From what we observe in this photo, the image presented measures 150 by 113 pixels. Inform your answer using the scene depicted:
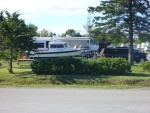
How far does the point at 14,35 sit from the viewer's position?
20781mm

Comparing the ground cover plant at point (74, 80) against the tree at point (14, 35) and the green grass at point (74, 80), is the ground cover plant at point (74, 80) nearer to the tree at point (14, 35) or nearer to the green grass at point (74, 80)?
the green grass at point (74, 80)

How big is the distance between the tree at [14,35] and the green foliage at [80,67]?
1.87 metres

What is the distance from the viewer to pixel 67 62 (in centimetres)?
2019

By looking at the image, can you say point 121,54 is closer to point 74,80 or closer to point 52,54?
point 52,54

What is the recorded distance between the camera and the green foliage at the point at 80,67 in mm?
19953
